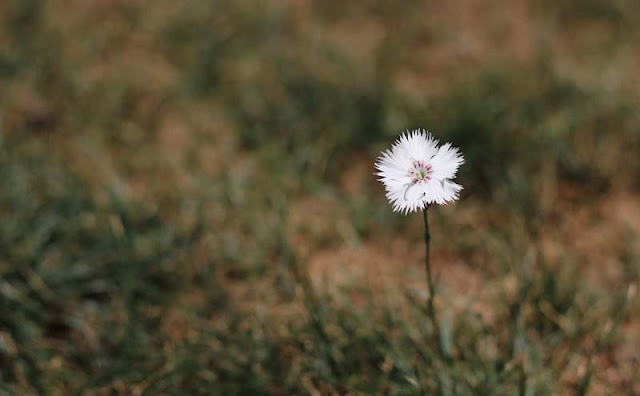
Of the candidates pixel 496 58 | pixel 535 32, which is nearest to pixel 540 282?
pixel 496 58

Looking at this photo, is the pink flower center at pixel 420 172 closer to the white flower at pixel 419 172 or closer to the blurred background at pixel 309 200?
the white flower at pixel 419 172

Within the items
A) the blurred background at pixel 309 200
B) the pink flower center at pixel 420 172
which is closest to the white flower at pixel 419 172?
the pink flower center at pixel 420 172

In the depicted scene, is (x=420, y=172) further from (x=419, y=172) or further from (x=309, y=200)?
(x=309, y=200)

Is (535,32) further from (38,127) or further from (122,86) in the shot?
(38,127)

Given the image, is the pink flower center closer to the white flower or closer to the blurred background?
the white flower

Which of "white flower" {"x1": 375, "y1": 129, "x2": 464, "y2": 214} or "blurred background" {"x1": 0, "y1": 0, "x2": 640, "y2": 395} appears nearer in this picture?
"white flower" {"x1": 375, "y1": 129, "x2": 464, "y2": 214}

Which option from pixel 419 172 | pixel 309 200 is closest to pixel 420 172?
pixel 419 172

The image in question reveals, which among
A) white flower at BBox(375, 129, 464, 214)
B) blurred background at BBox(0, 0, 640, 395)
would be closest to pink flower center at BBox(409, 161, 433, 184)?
white flower at BBox(375, 129, 464, 214)

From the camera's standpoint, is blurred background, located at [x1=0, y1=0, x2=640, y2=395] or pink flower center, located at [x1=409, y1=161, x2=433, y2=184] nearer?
pink flower center, located at [x1=409, y1=161, x2=433, y2=184]
